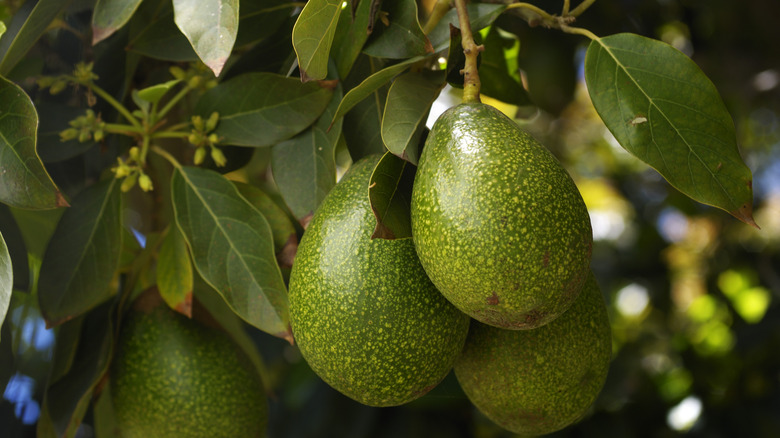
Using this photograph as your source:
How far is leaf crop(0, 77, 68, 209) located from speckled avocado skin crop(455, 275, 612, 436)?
65 cm

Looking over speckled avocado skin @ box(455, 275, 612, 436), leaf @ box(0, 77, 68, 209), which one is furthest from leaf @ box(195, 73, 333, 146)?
speckled avocado skin @ box(455, 275, 612, 436)

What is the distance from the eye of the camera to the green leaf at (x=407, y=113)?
971 mm

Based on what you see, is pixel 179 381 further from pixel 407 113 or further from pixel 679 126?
pixel 679 126

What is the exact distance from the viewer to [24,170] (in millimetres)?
978

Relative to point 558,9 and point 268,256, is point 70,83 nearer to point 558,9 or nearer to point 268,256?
point 268,256

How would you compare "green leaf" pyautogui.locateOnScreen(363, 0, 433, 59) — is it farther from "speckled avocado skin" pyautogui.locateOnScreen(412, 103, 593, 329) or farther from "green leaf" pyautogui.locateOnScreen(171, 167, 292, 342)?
"green leaf" pyautogui.locateOnScreen(171, 167, 292, 342)

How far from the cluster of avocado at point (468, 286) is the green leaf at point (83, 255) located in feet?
1.46

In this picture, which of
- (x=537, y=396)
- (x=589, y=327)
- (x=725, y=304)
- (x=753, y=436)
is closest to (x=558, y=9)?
(x=589, y=327)

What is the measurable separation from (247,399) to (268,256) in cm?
32

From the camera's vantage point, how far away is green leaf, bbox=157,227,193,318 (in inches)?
50.4

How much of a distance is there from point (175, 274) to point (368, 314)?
1.76 ft

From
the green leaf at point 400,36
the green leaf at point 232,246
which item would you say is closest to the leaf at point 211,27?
the green leaf at point 400,36

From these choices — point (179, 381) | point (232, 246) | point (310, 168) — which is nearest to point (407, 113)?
point (310, 168)

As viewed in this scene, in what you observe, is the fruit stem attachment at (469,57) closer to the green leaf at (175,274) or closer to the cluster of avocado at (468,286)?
the cluster of avocado at (468,286)
